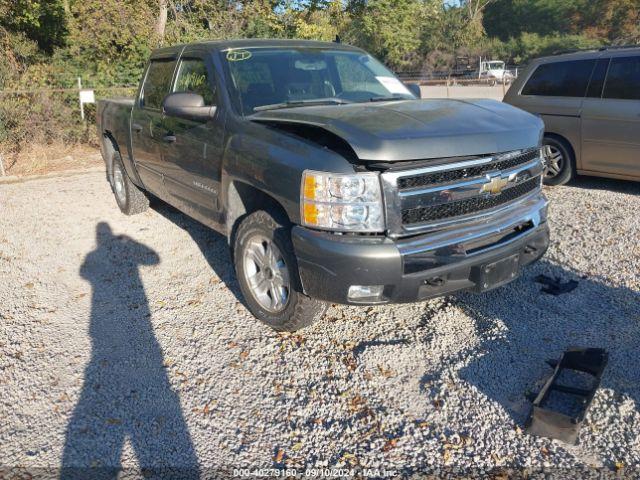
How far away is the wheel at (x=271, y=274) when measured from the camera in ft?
11.3

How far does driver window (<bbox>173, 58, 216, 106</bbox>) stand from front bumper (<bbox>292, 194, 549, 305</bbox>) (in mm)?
1734

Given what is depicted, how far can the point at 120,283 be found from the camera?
16.0 ft

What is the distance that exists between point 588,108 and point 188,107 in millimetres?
5406

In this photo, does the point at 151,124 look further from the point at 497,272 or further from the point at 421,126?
the point at 497,272

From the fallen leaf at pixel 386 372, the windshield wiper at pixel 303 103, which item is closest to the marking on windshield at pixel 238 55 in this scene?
the windshield wiper at pixel 303 103

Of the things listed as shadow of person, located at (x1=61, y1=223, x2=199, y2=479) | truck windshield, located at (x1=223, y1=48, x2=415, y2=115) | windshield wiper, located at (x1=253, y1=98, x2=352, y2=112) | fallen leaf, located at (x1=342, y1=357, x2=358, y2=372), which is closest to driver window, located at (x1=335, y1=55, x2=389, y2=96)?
truck windshield, located at (x1=223, y1=48, x2=415, y2=115)

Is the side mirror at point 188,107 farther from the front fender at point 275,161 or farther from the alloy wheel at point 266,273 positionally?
the alloy wheel at point 266,273

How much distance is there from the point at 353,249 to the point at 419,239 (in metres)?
0.40

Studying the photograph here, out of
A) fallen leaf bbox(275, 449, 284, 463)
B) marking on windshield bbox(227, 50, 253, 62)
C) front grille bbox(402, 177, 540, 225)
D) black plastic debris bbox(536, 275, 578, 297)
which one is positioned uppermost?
marking on windshield bbox(227, 50, 253, 62)

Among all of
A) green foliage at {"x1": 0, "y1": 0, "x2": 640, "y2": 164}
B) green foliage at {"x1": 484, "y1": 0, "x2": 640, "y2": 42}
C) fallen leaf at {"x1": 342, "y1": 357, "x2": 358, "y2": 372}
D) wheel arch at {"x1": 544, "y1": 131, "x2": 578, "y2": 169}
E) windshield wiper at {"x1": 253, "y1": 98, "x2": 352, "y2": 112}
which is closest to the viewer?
fallen leaf at {"x1": 342, "y1": 357, "x2": 358, "y2": 372}

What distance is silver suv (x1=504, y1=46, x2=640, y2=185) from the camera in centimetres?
669

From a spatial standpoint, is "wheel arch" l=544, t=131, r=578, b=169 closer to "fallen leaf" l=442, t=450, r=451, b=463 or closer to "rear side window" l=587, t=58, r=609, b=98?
"rear side window" l=587, t=58, r=609, b=98

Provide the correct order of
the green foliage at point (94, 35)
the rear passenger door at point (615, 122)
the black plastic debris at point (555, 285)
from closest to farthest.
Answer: the black plastic debris at point (555, 285) → the rear passenger door at point (615, 122) → the green foliage at point (94, 35)

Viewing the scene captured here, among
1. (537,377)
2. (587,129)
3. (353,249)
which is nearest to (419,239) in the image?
(353,249)
